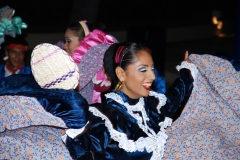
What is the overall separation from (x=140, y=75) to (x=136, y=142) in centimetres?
40

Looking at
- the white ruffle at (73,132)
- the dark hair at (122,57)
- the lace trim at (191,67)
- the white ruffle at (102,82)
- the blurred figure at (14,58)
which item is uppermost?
the dark hair at (122,57)

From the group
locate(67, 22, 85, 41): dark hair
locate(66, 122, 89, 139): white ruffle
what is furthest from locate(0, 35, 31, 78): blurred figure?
locate(66, 122, 89, 139): white ruffle

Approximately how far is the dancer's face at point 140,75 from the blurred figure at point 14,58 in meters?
2.93

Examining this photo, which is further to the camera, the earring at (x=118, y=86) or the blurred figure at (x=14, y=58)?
the blurred figure at (x=14, y=58)

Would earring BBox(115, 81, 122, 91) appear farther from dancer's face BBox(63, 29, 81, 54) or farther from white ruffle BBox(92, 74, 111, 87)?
dancer's face BBox(63, 29, 81, 54)

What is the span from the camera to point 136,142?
2873 mm

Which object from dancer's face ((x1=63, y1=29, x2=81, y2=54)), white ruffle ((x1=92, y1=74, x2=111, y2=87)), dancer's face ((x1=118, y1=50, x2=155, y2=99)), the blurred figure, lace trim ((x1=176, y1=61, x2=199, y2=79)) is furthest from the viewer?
the blurred figure

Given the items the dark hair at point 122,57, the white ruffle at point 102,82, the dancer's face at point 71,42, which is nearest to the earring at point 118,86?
the dark hair at point 122,57

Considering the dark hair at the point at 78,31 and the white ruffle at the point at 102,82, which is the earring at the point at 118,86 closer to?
the white ruffle at the point at 102,82

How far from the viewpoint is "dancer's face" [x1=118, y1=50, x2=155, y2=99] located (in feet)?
9.80

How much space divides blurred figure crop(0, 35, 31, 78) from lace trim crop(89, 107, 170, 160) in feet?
9.92

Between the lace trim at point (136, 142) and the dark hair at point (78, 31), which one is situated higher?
the dark hair at point (78, 31)

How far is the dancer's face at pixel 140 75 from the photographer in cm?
299

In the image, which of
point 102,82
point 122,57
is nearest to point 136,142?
point 122,57
